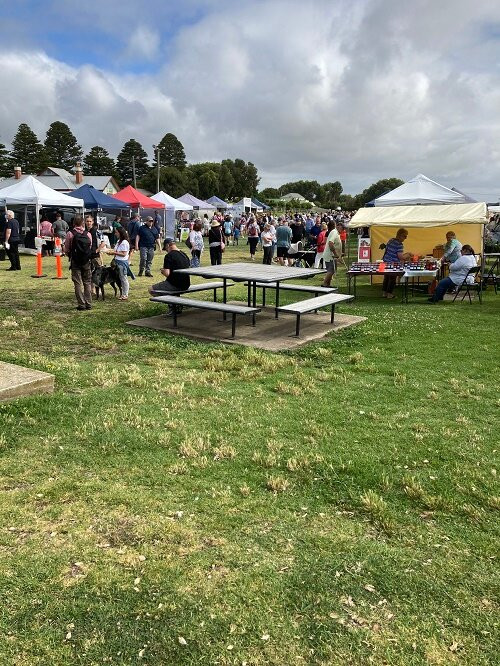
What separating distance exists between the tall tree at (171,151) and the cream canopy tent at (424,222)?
69.7 metres

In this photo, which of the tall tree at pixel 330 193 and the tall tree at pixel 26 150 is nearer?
the tall tree at pixel 26 150

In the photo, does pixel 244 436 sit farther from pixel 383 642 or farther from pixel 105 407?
pixel 383 642

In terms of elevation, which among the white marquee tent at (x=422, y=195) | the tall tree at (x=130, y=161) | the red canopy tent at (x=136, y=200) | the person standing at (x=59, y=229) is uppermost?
the tall tree at (x=130, y=161)

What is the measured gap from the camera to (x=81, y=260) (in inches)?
376

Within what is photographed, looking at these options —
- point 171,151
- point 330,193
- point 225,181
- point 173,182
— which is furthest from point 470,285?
point 330,193

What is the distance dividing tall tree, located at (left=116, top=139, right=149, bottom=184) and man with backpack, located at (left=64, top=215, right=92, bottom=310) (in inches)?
2956

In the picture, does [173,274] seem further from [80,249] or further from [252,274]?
[80,249]

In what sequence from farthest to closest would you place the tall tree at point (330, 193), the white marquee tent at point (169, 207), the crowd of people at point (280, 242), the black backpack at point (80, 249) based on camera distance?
the tall tree at point (330, 193), the white marquee tent at point (169, 207), the crowd of people at point (280, 242), the black backpack at point (80, 249)

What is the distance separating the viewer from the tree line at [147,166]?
66.8m

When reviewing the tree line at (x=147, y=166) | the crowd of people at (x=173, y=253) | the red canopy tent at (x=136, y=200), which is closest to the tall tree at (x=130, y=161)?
the tree line at (x=147, y=166)

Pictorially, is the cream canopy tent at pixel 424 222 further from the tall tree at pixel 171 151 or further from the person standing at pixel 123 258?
the tall tree at pixel 171 151

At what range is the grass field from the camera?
2309 mm

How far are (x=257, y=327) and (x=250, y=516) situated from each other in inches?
219

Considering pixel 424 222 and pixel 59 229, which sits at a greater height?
pixel 424 222
